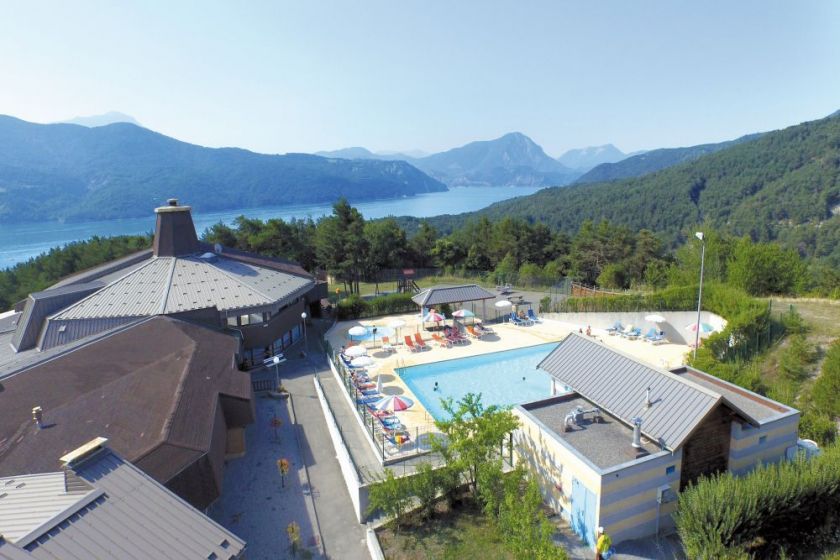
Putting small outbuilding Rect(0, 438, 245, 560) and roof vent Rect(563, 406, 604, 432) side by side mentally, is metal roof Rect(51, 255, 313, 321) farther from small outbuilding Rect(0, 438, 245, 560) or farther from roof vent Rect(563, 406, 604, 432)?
roof vent Rect(563, 406, 604, 432)

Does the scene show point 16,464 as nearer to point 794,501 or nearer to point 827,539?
point 794,501

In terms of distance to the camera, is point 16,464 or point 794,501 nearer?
point 794,501

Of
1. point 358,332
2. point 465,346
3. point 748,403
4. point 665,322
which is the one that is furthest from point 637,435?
point 665,322

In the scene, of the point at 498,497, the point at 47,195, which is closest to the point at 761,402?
the point at 498,497

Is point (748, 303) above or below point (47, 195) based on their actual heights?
below

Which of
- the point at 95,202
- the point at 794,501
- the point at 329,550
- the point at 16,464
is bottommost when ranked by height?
the point at 329,550

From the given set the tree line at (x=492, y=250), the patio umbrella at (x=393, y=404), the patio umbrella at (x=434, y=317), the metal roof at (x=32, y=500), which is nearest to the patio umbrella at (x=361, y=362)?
the patio umbrella at (x=393, y=404)

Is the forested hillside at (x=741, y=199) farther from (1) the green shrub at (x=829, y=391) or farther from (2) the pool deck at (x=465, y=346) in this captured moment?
(1) the green shrub at (x=829, y=391)

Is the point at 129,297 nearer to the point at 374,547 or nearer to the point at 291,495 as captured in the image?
the point at 291,495
